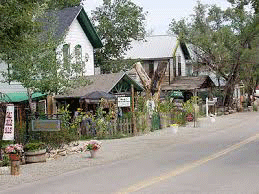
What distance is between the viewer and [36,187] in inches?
426

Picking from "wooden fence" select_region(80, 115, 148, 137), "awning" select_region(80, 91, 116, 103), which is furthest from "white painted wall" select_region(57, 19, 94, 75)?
"wooden fence" select_region(80, 115, 148, 137)

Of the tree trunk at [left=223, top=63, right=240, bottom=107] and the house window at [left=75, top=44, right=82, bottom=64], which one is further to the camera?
the tree trunk at [left=223, top=63, right=240, bottom=107]

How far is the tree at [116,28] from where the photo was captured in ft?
126

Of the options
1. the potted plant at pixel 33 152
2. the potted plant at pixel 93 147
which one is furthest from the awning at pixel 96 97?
the potted plant at pixel 33 152

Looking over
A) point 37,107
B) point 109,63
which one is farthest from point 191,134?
point 109,63

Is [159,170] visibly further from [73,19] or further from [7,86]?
[73,19]

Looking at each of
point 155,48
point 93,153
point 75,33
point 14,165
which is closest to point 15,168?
point 14,165

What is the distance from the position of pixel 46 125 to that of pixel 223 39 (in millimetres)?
32281

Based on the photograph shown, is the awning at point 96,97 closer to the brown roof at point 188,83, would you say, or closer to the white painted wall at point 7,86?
the white painted wall at point 7,86

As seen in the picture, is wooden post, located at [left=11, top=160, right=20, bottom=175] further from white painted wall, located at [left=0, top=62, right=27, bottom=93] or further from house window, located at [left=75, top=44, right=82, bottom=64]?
white painted wall, located at [left=0, top=62, right=27, bottom=93]

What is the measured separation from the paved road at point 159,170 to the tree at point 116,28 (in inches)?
798

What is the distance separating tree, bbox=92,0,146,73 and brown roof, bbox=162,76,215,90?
6643 mm

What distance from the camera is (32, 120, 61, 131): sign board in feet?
52.8

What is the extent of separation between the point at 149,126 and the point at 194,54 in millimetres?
27420
